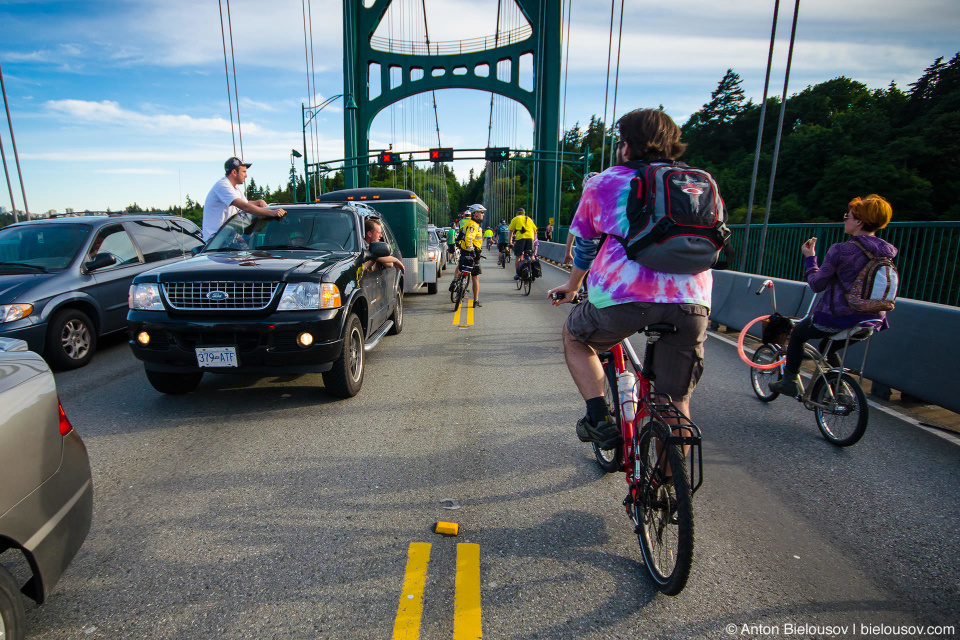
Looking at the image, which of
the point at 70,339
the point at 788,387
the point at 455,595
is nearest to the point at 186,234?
the point at 70,339

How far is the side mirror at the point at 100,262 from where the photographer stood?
6.72m

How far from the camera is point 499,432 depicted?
4367 millimetres

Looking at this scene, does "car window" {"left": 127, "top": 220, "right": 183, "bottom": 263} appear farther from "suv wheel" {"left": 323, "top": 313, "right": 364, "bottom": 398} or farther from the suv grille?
"suv wheel" {"left": 323, "top": 313, "right": 364, "bottom": 398}

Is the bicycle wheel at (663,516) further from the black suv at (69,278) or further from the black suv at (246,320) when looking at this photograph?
the black suv at (69,278)

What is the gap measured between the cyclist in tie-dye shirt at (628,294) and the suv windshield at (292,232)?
3882 mm

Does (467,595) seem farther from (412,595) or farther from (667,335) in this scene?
(667,335)

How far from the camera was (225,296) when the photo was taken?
4523 mm

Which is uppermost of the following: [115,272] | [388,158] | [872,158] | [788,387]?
[388,158]

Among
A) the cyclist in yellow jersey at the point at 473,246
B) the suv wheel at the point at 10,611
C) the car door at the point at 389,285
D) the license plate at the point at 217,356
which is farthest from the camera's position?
the cyclist in yellow jersey at the point at 473,246

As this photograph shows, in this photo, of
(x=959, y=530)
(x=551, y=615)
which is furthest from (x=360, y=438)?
(x=959, y=530)

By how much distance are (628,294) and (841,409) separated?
8.97ft

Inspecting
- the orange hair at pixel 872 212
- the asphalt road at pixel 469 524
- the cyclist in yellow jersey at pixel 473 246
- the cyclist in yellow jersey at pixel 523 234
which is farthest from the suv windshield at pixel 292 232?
the cyclist in yellow jersey at pixel 523 234

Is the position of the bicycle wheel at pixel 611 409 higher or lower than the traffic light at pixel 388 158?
lower

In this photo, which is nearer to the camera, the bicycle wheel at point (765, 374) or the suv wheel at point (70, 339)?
the bicycle wheel at point (765, 374)
